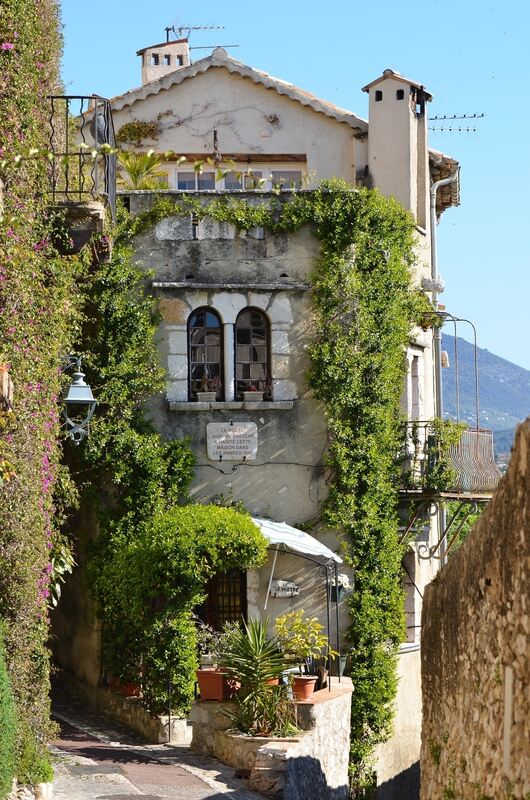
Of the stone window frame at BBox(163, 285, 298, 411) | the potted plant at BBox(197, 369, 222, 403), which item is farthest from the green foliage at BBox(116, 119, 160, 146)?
the potted plant at BBox(197, 369, 222, 403)

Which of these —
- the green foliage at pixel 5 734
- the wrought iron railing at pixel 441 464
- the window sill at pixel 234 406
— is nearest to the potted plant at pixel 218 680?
the window sill at pixel 234 406

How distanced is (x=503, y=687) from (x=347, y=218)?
14533 millimetres

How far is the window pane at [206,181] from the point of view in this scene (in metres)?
27.3

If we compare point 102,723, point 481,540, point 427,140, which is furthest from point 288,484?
point 481,540

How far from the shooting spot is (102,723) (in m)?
20.8

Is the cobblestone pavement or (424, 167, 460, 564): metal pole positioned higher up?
(424, 167, 460, 564): metal pole

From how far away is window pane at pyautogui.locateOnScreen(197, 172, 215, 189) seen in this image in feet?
89.6

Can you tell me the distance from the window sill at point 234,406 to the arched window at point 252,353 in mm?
212

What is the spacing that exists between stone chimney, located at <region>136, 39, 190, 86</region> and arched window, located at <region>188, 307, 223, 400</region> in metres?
11.3

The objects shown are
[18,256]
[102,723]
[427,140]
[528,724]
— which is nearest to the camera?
[528,724]

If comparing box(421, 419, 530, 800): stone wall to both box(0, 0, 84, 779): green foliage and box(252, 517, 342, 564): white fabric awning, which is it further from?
box(252, 517, 342, 564): white fabric awning

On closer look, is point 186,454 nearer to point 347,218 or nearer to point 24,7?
point 347,218

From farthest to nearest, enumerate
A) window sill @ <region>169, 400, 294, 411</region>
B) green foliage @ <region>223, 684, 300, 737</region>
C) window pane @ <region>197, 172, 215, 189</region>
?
1. window pane @ <region>197, 172, 215, 189</region>
2. window sill @ <region>169, 400, 294, 411</region>
3. green foliage @ <region>223, 684, 300, 737</region>

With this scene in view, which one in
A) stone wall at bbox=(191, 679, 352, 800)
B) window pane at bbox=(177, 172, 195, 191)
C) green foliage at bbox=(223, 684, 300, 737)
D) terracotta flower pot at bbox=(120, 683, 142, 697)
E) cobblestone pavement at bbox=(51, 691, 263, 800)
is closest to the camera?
cobblestone pavement at bbox=(51, 691, 263, 800)
